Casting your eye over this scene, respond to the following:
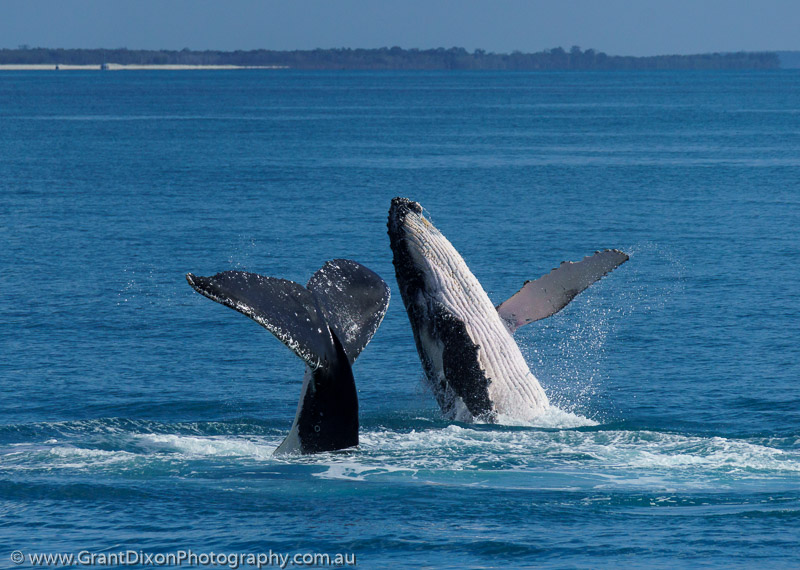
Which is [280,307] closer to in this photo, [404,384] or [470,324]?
[470,324]

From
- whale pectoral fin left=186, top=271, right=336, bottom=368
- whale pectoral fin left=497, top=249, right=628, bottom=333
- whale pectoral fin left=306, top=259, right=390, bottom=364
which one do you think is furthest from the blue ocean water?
whale pectoral fin left=186, top=271, right=336, bottom=368

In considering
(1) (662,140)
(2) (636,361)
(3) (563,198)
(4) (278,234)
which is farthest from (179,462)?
(1) (662,140)

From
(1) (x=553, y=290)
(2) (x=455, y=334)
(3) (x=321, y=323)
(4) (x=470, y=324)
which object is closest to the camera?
(3) (x=321, y=323)

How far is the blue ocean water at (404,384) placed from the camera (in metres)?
12.5

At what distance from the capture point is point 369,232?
3900 centimetres

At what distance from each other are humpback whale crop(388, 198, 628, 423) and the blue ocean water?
42 cm

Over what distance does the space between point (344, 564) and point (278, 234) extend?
88.7ft

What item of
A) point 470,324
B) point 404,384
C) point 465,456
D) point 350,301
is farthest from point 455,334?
point 404,384

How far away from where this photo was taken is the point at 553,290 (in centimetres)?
1599

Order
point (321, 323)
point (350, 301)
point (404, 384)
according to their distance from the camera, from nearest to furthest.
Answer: point (321, 323) → point (350, 301) → point (404, 384)

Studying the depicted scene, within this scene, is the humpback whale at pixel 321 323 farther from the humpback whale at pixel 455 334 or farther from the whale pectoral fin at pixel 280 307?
the humpback whale at pixel 455 334

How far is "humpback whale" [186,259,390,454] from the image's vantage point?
39.6 feet

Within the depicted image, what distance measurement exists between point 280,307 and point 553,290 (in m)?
4.86

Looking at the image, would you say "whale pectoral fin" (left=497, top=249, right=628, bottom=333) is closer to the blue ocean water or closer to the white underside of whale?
the white underside of whale
